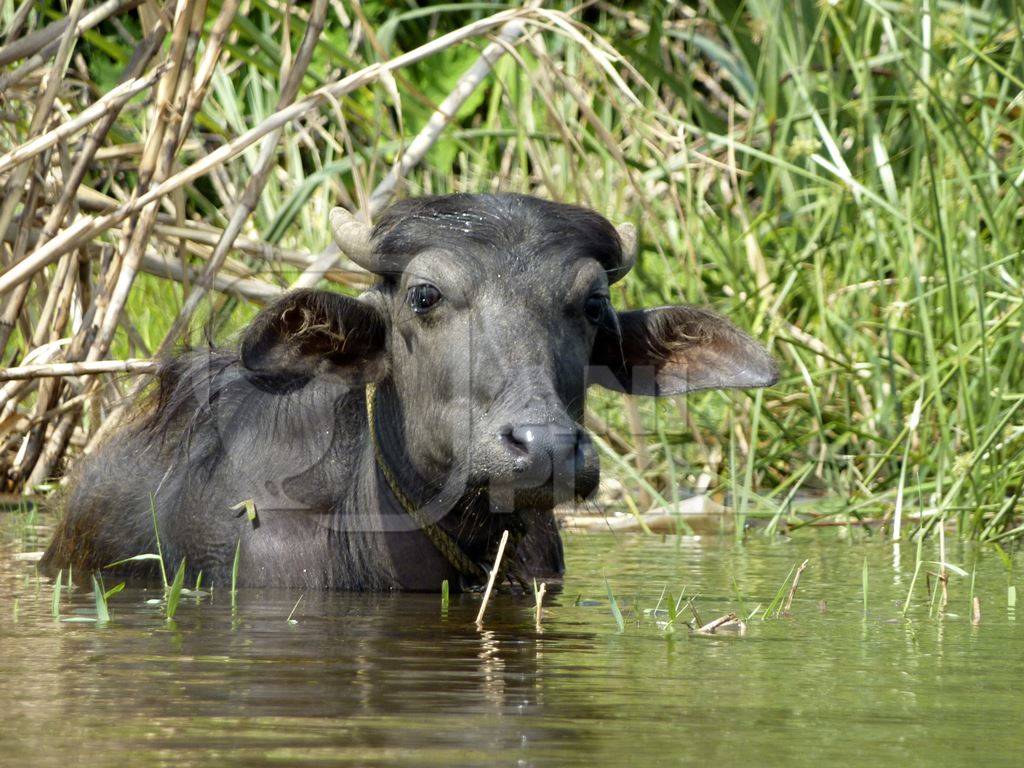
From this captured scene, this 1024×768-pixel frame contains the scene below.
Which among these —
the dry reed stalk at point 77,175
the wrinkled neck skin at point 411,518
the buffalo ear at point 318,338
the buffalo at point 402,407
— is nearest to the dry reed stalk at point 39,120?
the dry reed stalk at point 77,175

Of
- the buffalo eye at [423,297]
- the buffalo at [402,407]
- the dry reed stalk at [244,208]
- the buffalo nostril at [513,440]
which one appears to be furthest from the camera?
the dry reed stalk at [244,208]

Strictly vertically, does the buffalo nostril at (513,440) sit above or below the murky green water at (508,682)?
above

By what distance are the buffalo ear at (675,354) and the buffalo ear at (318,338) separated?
663 millimetres

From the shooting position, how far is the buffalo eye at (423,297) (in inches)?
179

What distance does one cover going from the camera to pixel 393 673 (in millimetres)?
3219

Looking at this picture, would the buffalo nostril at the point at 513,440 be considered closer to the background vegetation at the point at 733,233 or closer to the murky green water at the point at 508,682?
the murky green water at the point at 508,682

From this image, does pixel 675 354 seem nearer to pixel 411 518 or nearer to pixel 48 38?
pixel 411 518

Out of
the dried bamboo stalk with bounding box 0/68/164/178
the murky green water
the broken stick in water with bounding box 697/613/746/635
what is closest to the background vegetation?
the dried bamboo stalk with bounding box 0/68/164/178

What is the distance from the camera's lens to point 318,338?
472 cm

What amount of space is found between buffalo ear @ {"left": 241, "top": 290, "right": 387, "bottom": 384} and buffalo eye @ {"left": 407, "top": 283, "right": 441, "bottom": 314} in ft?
0.60

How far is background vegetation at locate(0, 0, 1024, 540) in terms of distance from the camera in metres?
5.66

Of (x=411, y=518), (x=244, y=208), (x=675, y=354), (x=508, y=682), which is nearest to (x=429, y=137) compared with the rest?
(x=244, y=208)

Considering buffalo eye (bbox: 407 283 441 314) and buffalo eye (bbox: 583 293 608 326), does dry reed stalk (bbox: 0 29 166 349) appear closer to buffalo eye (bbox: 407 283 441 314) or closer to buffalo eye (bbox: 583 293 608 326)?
buffalo eye (bbox: 407 283 441 314)

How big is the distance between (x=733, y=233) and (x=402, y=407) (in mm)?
3151
